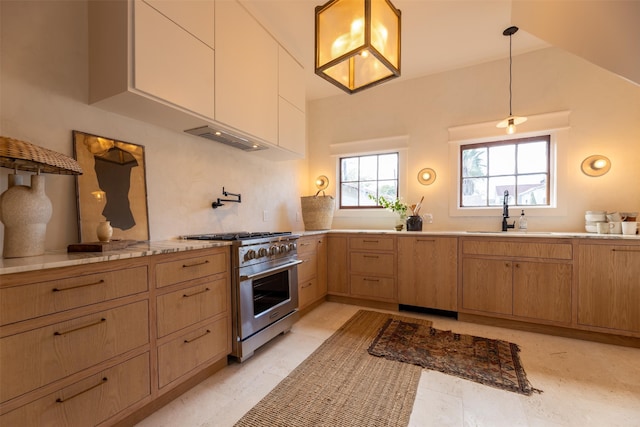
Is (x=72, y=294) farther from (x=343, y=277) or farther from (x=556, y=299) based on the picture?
(x=556, y=299)

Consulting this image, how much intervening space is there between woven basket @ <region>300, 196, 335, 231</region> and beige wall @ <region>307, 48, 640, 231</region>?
19.6 inches

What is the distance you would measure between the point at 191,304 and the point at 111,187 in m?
0.96

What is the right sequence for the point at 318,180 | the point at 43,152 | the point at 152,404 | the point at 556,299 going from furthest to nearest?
the point at 318,180
the point at 556,299
the point at 152,404
the point at 43,152

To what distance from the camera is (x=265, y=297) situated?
222cm

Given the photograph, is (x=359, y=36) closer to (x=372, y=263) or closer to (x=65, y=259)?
(x=65, y=259)

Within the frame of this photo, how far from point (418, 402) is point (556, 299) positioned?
176 cm

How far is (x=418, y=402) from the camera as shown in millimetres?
1565

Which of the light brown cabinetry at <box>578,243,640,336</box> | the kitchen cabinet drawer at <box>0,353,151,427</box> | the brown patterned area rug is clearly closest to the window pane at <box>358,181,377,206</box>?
the brown patterned area rug

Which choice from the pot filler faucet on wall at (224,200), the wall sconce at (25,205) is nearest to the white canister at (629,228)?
the pot filler faucet on wall at (224,200)

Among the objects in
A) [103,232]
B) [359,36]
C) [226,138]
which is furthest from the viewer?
[226,138]

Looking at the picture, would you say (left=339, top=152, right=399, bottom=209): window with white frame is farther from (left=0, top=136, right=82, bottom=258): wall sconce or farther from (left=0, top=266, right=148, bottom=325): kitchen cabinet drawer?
(left=0, top=136, right=82, bottom=258): wall sconce

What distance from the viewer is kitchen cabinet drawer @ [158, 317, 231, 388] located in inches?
58.8

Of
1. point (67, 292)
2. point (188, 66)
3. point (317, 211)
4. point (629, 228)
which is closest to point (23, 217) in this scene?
point (67, 292)

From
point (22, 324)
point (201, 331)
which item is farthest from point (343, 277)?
point (22, 324)
